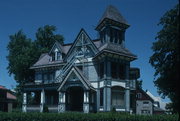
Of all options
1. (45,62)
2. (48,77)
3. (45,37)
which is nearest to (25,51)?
(45,37)

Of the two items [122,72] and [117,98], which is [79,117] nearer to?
[117,98]

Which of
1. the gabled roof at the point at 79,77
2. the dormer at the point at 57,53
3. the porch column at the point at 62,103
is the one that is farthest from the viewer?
the dormer at the point at 57,53

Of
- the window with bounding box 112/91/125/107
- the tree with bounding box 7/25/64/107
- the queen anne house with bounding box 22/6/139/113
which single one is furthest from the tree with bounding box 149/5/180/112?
the tree with bounding box 7/25/64/107

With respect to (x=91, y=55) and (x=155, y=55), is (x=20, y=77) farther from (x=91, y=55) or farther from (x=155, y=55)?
(x=155, y=55)

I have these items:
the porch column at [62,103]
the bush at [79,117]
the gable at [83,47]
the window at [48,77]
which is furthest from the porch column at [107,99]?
the window at [48,77]

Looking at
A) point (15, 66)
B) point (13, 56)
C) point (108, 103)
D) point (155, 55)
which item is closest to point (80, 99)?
point (108, 103)

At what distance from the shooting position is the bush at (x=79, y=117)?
2319 centimetres

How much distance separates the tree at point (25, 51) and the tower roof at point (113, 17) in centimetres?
1866

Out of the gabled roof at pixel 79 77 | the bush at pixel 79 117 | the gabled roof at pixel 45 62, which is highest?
the gabled roof at pixel 45 62

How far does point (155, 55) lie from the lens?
38562 millimetres

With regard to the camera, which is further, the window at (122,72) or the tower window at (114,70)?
the window at (122,72)

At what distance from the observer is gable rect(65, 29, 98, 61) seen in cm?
3399

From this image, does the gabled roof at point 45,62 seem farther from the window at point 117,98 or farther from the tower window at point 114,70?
the window at point 117,98

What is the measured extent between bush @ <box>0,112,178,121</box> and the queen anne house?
6287mm
